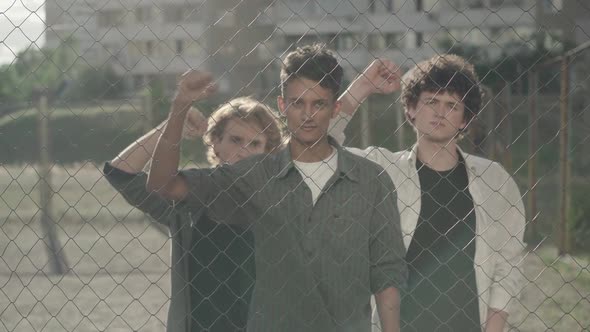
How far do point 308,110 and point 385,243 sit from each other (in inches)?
11.4

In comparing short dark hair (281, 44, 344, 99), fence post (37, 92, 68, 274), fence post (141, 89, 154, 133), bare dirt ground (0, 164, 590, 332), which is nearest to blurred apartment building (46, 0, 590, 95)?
short dark hair (281, 44, 344, 99)

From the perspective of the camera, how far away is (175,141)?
1.92 meters

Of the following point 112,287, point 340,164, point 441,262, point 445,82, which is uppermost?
point 112,287

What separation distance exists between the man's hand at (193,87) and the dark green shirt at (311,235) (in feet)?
0.52

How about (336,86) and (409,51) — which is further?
(409,51)

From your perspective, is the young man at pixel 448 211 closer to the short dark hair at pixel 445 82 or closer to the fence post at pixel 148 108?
the short dark hair at pixel 445 82

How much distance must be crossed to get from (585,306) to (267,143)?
107 inches

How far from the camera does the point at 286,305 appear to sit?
2.02 metres

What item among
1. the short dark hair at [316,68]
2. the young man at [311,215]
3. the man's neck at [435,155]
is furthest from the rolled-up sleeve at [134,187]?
the man's neck at [435,155]

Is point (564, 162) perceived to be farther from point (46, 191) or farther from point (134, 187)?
point (134, 187)

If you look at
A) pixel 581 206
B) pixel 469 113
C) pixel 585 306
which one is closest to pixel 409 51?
pixel 581 206

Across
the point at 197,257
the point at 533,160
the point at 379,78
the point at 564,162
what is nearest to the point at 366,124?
the point at 564,162

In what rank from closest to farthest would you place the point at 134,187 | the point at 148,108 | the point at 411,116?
the point at 134,187 → the point at 411,116 → the point at 148,108

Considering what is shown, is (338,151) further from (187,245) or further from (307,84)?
(187,245)
